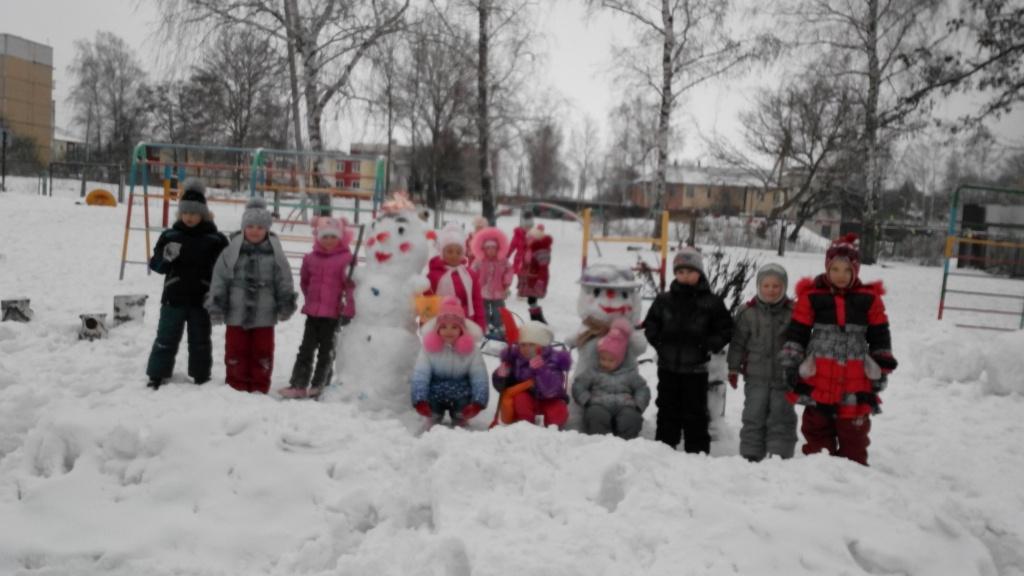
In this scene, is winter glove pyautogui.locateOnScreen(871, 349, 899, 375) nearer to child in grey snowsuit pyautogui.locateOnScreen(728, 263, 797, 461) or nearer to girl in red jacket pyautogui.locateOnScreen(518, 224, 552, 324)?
child in grey snowsuit pyautogui.locateOnScreen(728, 263, 797, 461)

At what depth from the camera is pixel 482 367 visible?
5035 millimetres

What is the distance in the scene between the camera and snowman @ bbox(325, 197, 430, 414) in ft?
17.0

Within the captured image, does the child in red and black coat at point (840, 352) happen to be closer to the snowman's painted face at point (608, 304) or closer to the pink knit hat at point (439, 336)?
the snowman's painted face at point (608, 304)

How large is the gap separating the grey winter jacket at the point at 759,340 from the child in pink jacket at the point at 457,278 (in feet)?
6.37

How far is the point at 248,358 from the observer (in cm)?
542

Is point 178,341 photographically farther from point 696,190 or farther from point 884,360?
point 696,190

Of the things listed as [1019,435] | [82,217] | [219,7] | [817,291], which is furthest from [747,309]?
[82,217]

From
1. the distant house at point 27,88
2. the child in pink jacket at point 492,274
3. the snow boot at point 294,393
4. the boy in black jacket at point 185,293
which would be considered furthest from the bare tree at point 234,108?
the snow boot at point 294,393

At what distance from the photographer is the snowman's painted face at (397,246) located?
215 inches

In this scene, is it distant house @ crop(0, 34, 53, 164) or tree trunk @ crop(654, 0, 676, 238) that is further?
distant house @ crop(0, 34, 53, 164)

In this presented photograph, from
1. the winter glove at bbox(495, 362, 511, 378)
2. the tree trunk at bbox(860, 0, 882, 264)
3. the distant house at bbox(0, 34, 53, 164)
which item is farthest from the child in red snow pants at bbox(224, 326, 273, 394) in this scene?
the distant house at bbox(0, 34, 53, 164)

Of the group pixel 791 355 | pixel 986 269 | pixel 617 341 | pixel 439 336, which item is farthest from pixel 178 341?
pixel 986 269

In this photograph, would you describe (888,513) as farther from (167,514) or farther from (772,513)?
(167,514)

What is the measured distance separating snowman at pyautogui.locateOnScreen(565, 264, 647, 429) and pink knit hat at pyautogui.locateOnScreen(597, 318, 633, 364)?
2.5 inches
